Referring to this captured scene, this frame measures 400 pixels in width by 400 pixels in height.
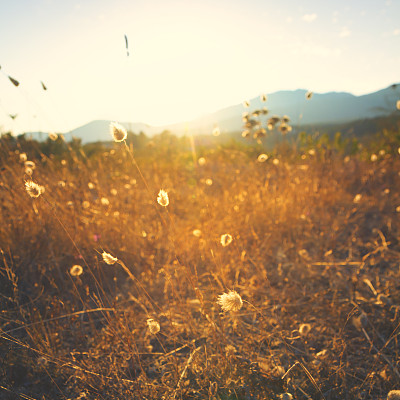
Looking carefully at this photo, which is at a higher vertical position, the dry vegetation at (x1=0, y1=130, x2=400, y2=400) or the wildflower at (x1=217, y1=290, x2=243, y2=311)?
the wildflower at (x1=217, y1=290, x2=243, y2=311)

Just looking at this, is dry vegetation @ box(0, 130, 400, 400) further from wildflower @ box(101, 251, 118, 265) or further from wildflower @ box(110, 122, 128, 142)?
wildflower @ box(110, 122, 128, 142)

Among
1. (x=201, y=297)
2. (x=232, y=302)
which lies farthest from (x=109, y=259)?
(x=232, y=302)

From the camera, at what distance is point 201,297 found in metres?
1.07

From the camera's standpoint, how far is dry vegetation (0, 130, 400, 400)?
109cm

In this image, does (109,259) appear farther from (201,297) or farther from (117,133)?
(117,133)

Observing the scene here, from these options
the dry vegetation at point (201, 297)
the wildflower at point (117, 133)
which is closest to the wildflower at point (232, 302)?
the dry vegetation at point (201, 297)

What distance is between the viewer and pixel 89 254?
2.02 meters

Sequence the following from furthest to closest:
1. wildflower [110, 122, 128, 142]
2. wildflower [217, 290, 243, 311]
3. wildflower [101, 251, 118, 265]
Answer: wildflower [110, 122, 128, 142], wildflower [101, 251, 118, 265], wildflower [217, 290, 243, 311]

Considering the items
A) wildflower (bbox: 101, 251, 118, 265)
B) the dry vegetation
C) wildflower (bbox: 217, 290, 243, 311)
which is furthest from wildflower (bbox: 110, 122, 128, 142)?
wildflower (bbox: 217, 290, 243, 311)

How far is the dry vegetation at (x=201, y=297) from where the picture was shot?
109cm

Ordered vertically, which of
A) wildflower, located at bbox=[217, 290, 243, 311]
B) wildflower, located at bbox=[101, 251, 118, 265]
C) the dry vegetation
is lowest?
the dry vegetation

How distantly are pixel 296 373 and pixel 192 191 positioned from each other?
3.11 metres

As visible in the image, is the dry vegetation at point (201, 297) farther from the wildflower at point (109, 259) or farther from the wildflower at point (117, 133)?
the wildflower at point (117, 133)

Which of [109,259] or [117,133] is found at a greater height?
[117,133]
